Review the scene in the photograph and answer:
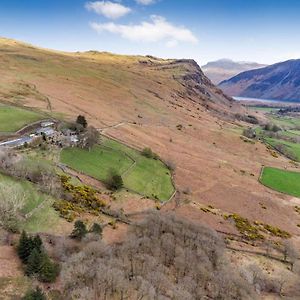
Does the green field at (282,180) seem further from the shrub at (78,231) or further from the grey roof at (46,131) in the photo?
the shrub at (78,231)

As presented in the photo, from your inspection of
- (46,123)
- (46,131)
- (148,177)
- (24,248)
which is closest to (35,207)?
(24,248)

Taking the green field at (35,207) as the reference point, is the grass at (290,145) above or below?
below

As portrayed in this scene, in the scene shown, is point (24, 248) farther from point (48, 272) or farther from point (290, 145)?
point (290, 145)

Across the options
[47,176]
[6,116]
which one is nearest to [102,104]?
[6,116]

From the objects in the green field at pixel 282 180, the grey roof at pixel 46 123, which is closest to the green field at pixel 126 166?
the grey roof at pixel 46 123

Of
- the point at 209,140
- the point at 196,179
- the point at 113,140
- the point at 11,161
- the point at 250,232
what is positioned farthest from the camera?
the point at 209,140

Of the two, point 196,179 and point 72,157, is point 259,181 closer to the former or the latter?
point 196,179
